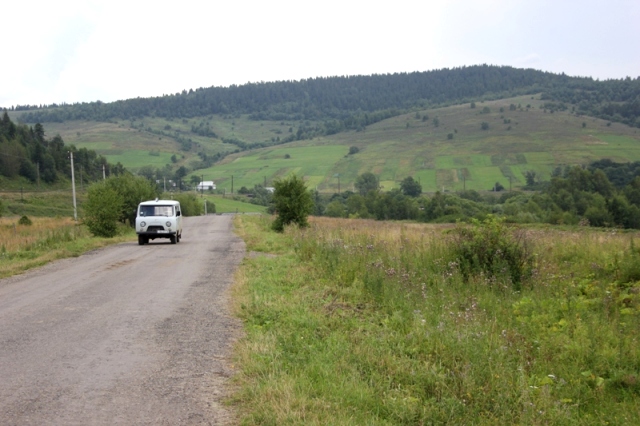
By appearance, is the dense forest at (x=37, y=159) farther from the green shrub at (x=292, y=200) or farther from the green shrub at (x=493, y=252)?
the green shrub at (x=493, y=252)

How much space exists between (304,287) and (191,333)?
394 cm

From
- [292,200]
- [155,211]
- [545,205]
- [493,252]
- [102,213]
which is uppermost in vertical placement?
[493,252]

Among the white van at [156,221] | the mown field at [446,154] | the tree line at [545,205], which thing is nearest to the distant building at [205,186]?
the mown field at [446,154]

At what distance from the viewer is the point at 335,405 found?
5523 millimetres

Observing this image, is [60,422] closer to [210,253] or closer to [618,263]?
[618,263]

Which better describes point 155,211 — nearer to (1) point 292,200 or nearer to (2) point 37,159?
(1) point 292,200

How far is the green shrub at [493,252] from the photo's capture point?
12.4 m

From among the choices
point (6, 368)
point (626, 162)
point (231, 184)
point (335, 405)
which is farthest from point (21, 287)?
point (231, 184)

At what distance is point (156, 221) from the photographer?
1137 inches

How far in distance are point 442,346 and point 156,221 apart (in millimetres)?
23587

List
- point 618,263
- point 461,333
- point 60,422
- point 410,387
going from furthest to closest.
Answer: point 618,263 < point 461,333 < point 410,387 < point 60,422

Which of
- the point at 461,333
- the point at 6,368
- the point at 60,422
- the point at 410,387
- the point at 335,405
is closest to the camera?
the point at 60,422

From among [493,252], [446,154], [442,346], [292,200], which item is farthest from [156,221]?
[446,154]

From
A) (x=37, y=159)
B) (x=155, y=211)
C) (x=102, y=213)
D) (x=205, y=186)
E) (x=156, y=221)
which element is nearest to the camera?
(x=156, y=221)
